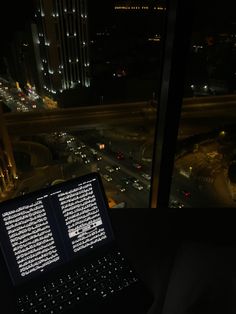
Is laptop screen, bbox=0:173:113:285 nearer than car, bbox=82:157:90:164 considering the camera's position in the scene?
Yes

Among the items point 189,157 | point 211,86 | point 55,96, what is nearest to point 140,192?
point 189,157

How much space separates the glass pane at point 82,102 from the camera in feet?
21.5

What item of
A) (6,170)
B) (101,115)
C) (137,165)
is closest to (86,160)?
(137,165)

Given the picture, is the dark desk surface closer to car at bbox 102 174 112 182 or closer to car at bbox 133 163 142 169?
car at bbox 102 174 112 182

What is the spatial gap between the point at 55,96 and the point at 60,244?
604 inches

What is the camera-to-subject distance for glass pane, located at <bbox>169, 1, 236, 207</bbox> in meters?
4.60

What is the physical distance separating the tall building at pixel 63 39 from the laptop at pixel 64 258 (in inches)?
447

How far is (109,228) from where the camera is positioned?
1.06 metres

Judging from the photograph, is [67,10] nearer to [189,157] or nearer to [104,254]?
[189,157]

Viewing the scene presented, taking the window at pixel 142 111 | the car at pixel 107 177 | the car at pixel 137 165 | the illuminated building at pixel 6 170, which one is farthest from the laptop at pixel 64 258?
the car at pixel 137 165

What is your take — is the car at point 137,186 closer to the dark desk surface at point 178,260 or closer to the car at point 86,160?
the car at point 86,160

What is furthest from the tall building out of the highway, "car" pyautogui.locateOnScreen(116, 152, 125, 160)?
the highway

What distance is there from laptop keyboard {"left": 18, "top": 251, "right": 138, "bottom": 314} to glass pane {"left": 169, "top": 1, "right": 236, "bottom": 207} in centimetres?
225

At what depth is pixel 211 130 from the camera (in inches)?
480
